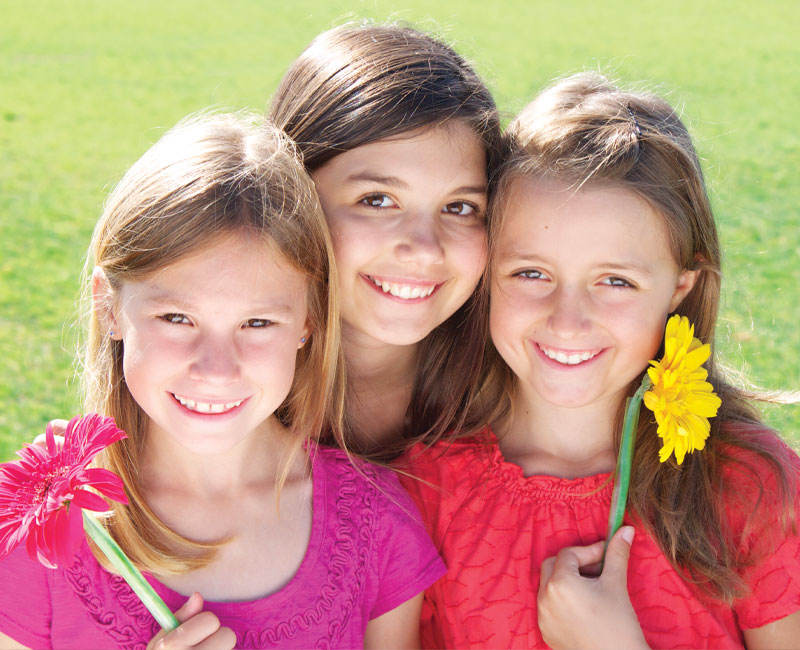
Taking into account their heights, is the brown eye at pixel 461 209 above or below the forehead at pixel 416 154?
below

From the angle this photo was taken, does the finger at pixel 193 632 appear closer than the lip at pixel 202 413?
Yes

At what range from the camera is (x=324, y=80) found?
268 cm

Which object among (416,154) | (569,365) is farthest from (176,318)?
(569,365)

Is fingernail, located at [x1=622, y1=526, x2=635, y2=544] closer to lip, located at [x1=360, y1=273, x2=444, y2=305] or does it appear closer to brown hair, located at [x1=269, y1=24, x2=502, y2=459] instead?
brown hair, located at [x1=269, y1=24, x2=502, y2=459]

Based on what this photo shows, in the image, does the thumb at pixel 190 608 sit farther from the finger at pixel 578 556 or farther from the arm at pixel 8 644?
the finger at pixel 578 556

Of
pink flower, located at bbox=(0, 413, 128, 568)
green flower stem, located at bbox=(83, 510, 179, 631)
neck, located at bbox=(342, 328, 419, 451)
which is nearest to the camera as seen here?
pink flower, located at bbox=(0, 413, 128, 568)

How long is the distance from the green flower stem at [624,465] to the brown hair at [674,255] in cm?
11

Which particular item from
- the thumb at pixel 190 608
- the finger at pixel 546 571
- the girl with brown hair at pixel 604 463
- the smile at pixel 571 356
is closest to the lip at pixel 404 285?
the girl with brown hair at pixel 604 463

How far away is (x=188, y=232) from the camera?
2141 millimetres

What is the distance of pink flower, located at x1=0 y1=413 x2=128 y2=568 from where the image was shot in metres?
1.56

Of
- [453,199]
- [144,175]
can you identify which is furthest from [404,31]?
[144,175]

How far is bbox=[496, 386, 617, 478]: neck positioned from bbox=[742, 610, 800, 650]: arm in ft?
1.85

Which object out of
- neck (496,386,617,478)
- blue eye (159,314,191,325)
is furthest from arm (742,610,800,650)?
blue eye (159,314,191,325)

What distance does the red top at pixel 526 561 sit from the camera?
93.5 inches
